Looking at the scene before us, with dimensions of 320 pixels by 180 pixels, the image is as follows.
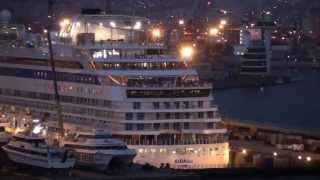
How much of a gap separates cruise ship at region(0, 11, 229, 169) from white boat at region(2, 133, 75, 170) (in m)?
1.00

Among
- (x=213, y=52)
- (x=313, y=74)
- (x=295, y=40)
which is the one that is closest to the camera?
(x=313, y=74)

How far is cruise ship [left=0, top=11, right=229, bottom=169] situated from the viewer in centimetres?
1375

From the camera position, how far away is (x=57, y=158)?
1261 centimetres

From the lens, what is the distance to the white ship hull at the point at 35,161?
494 inches

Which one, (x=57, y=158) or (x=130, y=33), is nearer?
(x=57, y=158)

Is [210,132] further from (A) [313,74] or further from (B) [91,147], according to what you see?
(A) [313,74]

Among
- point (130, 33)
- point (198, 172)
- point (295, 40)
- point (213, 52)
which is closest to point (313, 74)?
point (213, 52)

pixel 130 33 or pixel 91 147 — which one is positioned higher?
pixel 130 33

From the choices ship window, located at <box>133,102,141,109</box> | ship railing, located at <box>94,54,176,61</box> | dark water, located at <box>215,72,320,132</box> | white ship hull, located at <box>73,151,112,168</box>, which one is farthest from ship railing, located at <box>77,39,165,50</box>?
dark water, located at <box>215,72,320,132</box>

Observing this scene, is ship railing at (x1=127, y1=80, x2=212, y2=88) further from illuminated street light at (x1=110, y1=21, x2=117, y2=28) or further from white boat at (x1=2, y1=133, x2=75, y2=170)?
illuminated street light at (x1=110, y1=21, x2=117, y2=28)

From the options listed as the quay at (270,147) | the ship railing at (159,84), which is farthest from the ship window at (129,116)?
the quay at (270,147)

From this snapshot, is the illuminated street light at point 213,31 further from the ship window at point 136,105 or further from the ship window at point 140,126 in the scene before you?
the ship window at point 140,126

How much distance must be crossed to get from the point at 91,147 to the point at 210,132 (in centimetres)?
158

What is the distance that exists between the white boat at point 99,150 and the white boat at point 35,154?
342 mm
